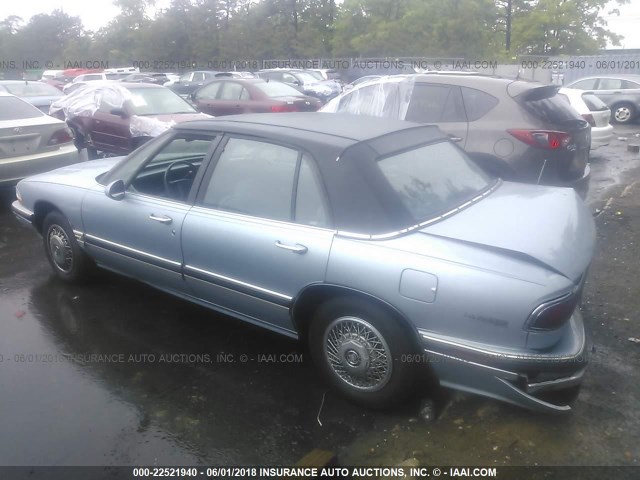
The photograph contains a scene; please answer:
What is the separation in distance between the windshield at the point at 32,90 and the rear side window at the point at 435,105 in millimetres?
11156

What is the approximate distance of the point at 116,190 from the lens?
429 cm

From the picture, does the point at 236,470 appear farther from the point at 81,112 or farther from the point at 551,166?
the point at 81,112

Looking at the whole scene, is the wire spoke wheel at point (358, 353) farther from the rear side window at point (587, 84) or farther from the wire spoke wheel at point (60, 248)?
the rear side window at point (587, 84)

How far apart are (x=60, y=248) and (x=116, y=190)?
1150mm

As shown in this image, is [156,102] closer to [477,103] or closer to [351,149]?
[477,103]

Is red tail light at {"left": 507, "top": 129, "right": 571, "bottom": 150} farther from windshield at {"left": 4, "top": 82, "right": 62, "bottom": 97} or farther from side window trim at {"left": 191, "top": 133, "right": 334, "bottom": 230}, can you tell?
windshield at {"left": 4, "top": 82, "right": 62, "bottom": 97}

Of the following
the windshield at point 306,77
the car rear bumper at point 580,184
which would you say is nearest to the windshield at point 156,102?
the car rear bumper at point 580,184

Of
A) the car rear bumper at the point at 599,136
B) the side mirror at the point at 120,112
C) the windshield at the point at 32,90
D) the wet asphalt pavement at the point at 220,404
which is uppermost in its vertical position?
the windshield at the point at 32,90

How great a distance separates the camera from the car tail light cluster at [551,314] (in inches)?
107

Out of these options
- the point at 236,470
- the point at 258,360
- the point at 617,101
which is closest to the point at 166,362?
the point at 258,360

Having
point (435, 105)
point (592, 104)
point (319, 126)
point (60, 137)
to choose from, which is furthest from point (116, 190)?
point (592, 104)

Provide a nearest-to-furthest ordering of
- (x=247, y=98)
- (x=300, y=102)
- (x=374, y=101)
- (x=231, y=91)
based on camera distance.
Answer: (x=374, y=101)
(x=247, y=98)
(x=300, y=102)
(x=231, y=91)

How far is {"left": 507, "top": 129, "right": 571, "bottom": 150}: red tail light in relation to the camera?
5.67 m

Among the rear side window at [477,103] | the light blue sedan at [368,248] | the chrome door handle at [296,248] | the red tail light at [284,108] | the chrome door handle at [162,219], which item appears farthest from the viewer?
the red tail light at [284,108]
